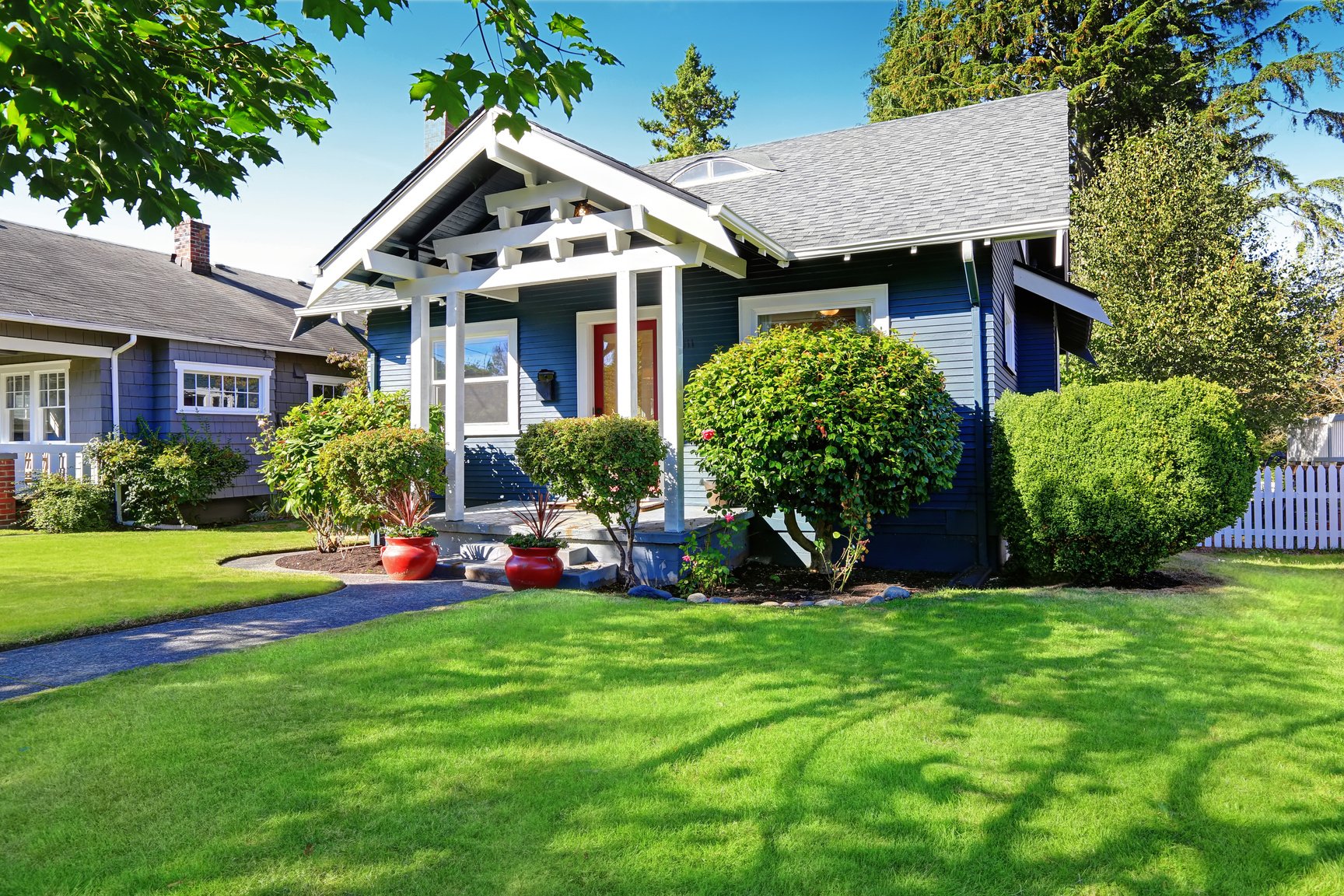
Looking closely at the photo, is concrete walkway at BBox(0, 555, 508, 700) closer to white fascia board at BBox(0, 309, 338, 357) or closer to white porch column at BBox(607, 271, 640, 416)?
white porch column at BBox(607, 271, 640, 416)

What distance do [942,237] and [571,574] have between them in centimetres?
513

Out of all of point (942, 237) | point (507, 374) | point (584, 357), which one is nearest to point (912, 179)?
point (942, 237)

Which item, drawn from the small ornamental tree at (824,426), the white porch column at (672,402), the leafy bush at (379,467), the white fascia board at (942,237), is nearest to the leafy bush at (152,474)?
the leafy bush at (379,467)

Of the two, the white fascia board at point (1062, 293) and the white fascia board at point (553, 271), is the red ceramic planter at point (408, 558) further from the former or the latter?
the white fascia board at point (1062, 293)

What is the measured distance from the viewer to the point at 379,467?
26.7ft

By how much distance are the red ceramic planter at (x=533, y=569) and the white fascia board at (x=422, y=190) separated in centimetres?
378

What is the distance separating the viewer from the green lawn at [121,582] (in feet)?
20.0

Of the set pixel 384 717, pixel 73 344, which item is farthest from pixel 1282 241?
pixel 73 344

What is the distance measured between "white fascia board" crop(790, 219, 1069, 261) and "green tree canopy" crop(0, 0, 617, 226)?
15.4 ft

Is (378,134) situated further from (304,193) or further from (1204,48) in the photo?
(1204,48)

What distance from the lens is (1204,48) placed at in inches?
858

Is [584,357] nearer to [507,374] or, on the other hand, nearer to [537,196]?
[507,374]

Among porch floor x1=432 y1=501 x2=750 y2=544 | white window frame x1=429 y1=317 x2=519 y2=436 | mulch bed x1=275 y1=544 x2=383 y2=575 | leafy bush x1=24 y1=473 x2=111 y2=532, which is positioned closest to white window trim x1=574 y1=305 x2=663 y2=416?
white window frame x1=429 y1=317 x2=519 y2=436

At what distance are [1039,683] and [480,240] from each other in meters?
7.07
